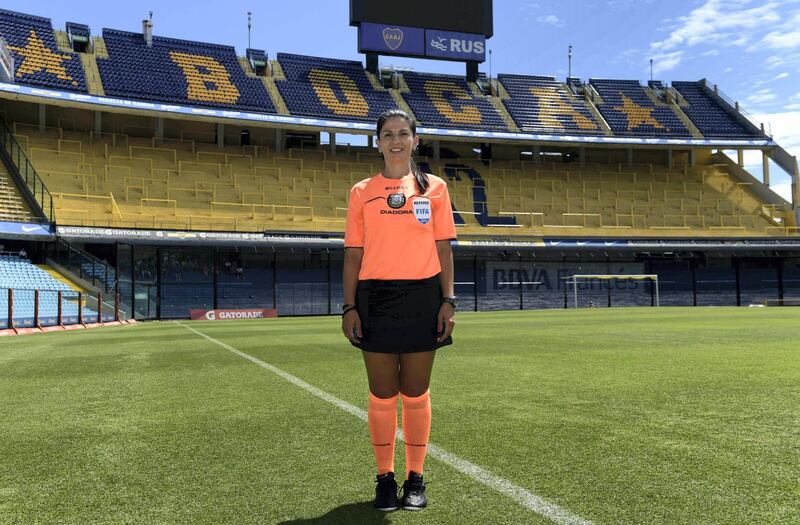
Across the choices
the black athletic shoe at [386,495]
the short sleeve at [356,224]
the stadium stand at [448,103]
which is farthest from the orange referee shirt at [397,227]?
the stadium stand at [448,103]

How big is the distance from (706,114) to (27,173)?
136 ft

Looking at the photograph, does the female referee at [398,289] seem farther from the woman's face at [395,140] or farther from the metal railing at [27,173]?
the metal railing at [27,173]

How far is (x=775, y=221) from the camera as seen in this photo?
1628 inches

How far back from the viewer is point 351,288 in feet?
10.8

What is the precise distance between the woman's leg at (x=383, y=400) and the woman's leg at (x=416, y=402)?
0.06 m

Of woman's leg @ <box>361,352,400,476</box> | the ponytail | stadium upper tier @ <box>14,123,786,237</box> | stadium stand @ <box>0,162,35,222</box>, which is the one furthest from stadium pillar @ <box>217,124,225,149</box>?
woman's leg @ <box>361,352,400,476</box>

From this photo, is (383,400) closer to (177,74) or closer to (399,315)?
(399,315)

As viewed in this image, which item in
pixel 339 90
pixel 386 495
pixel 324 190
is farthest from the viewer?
pixel 339 90

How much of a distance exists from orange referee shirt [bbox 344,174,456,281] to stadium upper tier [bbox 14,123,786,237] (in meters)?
27.2

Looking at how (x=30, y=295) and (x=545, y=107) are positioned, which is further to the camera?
(x=545, y=107)

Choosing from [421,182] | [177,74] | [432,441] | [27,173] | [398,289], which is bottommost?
[432,441]

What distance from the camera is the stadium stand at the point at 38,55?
29367mm

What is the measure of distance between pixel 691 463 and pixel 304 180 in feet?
111

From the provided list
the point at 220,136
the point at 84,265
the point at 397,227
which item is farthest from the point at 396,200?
the point at 220,136
